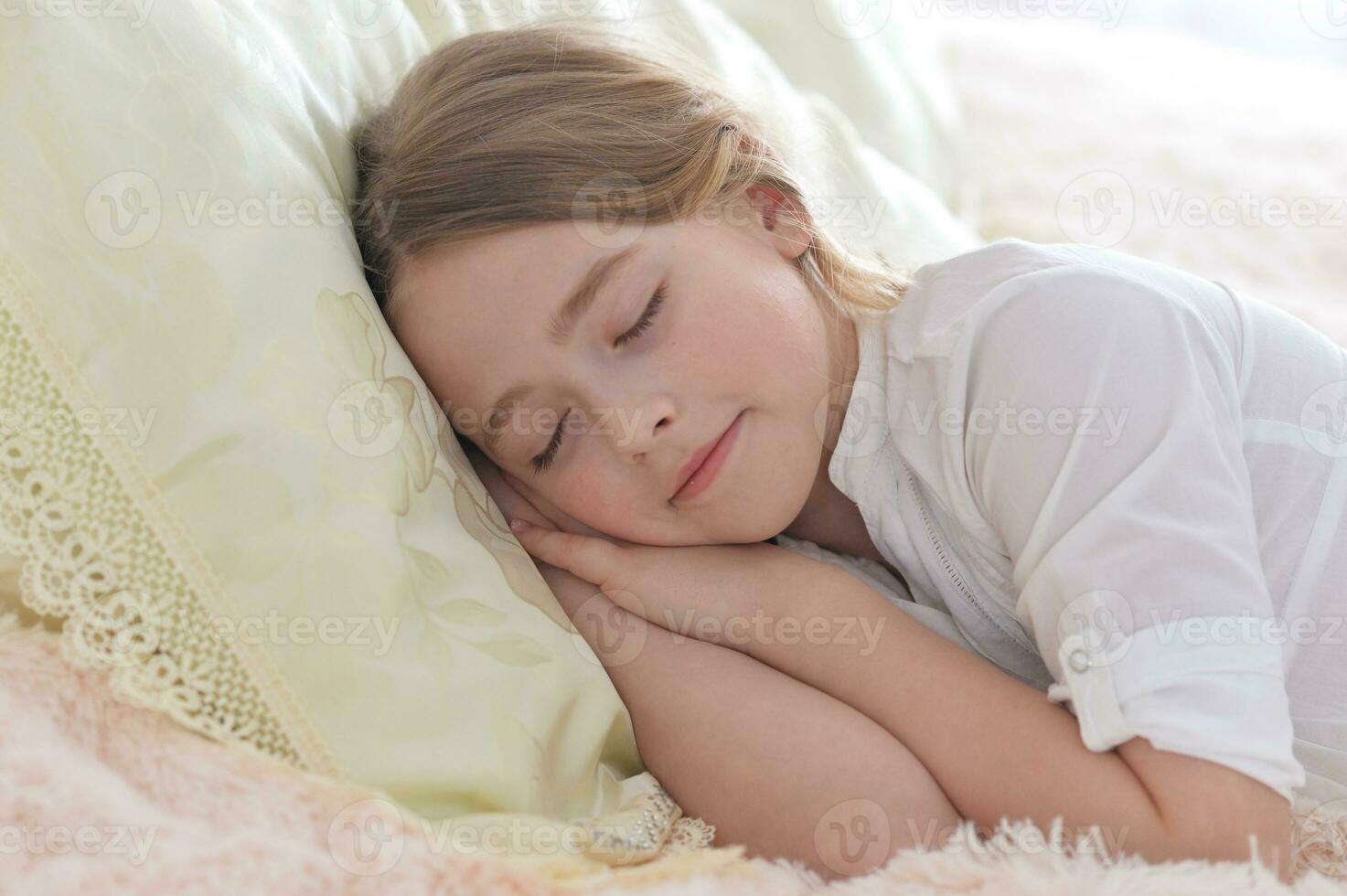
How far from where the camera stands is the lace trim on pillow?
741 millimetres

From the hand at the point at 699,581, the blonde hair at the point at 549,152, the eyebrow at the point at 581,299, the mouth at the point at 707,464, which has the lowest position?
the hand at the point at 699,581

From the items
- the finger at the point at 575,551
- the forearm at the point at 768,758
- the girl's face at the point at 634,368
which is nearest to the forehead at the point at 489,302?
the girl's face at the point at 634,368

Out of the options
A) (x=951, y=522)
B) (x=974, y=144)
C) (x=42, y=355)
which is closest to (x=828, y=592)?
(x=951, y=522)

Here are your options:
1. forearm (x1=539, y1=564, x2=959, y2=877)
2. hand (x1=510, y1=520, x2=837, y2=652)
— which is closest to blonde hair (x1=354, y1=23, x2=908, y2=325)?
hand (x1=510, y1=520, x2=837, y2=652)

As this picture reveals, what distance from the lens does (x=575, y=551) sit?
0.99 m

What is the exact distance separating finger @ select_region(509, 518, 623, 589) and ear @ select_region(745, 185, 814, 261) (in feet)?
1.05

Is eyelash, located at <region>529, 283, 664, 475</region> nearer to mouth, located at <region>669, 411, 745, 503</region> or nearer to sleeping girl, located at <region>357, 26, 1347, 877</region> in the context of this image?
sleeping girl, located at <region>357, 26, 1347, 877</region>

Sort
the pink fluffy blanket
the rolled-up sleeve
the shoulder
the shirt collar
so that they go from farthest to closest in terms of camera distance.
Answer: the shirt collar < the shoulder < the rolled-up sleeve < the pink fluffy blanket

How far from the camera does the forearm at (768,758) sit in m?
0.83

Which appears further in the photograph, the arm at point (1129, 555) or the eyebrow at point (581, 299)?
the eyebrow at point (581, 299)

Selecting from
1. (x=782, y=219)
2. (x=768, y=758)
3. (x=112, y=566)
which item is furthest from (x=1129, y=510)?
(x=112, y=566)

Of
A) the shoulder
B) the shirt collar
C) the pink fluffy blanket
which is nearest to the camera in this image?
the pink fluffy blanket

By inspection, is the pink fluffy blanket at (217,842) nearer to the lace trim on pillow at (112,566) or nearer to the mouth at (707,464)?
Answer: the lace trim on pillow at (112,566)

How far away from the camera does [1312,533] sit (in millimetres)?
951
